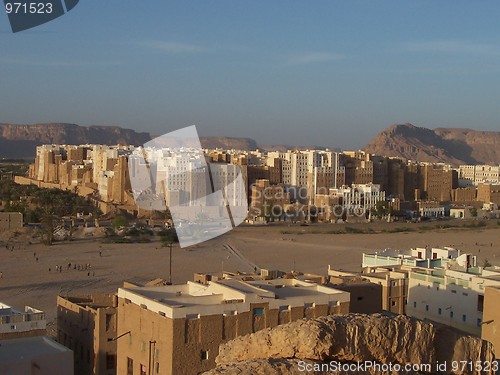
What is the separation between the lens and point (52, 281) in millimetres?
22641

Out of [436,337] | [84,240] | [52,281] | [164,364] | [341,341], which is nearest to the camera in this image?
[341,341]

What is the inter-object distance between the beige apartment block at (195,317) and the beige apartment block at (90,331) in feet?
2.89

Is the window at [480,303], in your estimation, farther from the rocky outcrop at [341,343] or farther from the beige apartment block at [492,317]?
the rocky outcrop at [341,343]

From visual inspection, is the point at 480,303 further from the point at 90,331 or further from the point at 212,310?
the point at 90,331

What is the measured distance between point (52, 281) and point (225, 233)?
1633 centimetres

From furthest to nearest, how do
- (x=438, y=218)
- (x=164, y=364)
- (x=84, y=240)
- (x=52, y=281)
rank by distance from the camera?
1. (x=438, y=218)
2. (x=84, y=240)
3. (x=52, y=281)
4. (x=164, y=364)

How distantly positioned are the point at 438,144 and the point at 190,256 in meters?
133

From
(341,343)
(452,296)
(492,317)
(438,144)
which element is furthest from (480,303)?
(438,144)

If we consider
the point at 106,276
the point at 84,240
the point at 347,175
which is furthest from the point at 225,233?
the point at 347,175

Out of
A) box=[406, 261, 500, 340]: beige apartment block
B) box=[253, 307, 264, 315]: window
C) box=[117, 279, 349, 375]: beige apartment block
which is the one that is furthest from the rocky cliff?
box=[253, 307, 264, 315]: window

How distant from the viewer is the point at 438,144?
155125 millimetres

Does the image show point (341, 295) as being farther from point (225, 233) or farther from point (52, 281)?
point (225, 233)

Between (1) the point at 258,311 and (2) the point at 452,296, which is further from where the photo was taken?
(2) the point at 452,296

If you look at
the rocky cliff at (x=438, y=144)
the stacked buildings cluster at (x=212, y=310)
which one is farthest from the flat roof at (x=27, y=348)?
the rocky cliff at (x=438, y=144)
